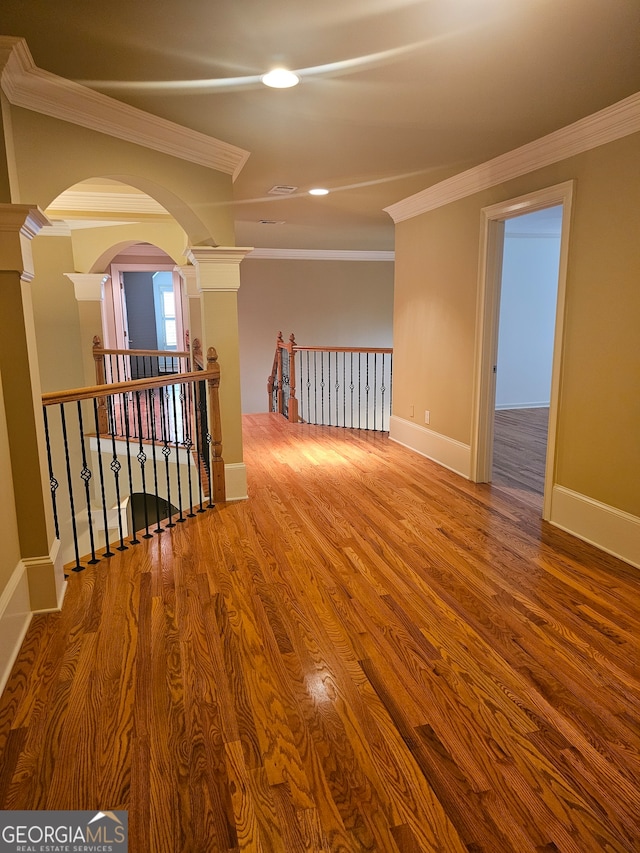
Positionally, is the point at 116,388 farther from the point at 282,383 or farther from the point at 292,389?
the point at 282,383

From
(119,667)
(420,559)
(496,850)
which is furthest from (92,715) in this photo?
(420,559)

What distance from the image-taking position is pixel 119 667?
2244 millimetres

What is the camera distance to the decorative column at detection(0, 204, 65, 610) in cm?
233

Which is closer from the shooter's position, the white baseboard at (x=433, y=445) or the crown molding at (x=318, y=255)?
the white baseboard at (x=433, y=445)

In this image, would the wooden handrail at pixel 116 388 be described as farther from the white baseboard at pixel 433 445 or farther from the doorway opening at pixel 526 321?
the doorway opening at pixel 526 321

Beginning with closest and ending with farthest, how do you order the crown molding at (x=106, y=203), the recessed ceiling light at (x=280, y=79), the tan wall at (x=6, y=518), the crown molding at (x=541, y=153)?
1. the tan wall at (x=6, y=518)
2. the recessed ceiling light at (x=280, y=79)
3. the crown molding at (x=541, y=153)
4. the crown molding at (x=106, y=203)

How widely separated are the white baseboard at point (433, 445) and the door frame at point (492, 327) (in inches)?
5.6

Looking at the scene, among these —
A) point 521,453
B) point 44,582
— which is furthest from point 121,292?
point 44,582

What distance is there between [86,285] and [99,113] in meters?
3.76

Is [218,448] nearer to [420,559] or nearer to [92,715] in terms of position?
[420,559]

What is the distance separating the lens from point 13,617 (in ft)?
7.70

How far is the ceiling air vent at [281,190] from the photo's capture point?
4.80 m

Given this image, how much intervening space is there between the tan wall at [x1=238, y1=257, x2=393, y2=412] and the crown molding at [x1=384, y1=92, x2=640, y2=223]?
440cm

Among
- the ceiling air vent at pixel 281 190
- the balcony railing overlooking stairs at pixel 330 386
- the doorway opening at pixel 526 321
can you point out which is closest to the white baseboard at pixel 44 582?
the ceiling air vent at pixel 281 190
